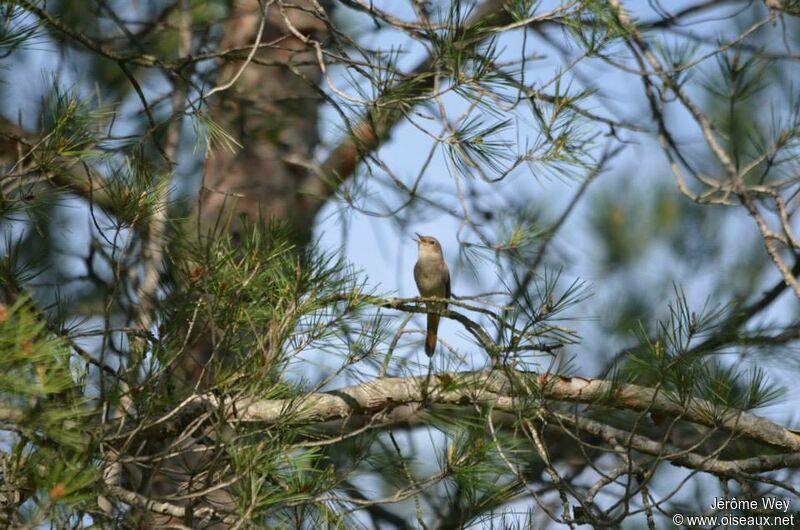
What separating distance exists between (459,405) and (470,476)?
0.29 meters

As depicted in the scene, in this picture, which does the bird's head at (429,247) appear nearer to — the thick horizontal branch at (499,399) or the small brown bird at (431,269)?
the small brown bird at (431,269)

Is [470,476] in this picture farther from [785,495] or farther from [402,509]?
[402,509]

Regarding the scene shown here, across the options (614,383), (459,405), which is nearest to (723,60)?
(614,383)

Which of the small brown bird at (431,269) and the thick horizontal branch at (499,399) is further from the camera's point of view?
the small brown bird at (431,269)

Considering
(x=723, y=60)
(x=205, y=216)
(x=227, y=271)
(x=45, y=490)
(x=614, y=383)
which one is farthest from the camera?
(x=205, y=216)

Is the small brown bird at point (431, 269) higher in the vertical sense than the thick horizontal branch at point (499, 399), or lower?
higher

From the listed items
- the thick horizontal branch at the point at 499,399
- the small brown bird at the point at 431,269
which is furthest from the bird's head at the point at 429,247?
the thick horizontal branch at the point at 499,399

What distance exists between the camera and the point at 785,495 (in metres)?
2.58

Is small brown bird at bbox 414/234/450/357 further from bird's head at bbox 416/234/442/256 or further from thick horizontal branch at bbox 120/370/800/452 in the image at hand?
thick horizontal branch at bbox 120/370/800/452

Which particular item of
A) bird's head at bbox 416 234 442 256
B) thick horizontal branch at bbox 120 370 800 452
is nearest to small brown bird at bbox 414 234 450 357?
A: bird's head at bbox 416 234 442 256

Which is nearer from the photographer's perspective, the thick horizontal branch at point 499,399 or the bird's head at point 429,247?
the thick horizontal branch at point 499,399

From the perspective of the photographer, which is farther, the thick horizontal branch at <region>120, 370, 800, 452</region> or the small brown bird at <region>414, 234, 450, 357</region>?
the small brown bird at <region>414, 234, 450, 357</region>

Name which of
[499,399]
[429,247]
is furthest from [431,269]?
[499,399]

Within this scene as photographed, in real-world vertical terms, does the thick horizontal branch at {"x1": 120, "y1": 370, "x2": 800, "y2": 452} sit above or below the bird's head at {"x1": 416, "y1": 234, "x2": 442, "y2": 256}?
below
